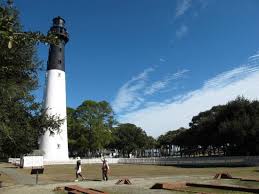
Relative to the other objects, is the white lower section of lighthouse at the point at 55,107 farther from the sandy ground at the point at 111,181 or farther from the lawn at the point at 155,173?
the sandy ground at the point at 111,181

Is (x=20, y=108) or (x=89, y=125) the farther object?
(x=89, y=125)

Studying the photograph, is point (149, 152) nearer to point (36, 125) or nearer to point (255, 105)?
point (255, 105)

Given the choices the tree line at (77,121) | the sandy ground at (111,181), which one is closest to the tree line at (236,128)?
the tree line at (77,121)

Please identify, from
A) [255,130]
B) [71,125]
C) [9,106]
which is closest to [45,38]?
[9,106]

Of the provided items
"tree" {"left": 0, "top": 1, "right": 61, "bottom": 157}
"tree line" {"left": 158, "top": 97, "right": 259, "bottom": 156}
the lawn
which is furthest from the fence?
"tree" {"left": 0, "top": 1, "right": 61, "bottom": 157}

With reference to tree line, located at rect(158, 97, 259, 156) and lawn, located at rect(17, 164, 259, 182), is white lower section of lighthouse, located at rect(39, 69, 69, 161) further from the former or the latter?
tree line, located at rect(158, 97, 259, 156)

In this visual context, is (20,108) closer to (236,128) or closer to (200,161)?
(200,161)

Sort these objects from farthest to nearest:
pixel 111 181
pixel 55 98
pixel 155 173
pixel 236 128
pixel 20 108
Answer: pixel 55 98
pixel 236 128
pixel 155 173
pixel 111 181
pixel 20 108

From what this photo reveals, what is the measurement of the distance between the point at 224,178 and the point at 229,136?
34.1 meters

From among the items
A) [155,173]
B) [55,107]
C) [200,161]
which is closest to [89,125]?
[55,107]

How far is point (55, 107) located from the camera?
205 ft

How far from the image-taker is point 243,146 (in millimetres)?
57031

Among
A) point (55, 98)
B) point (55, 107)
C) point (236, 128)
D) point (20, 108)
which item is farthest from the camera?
point (55, 98)

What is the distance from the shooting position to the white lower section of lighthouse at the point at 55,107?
62.1 m
